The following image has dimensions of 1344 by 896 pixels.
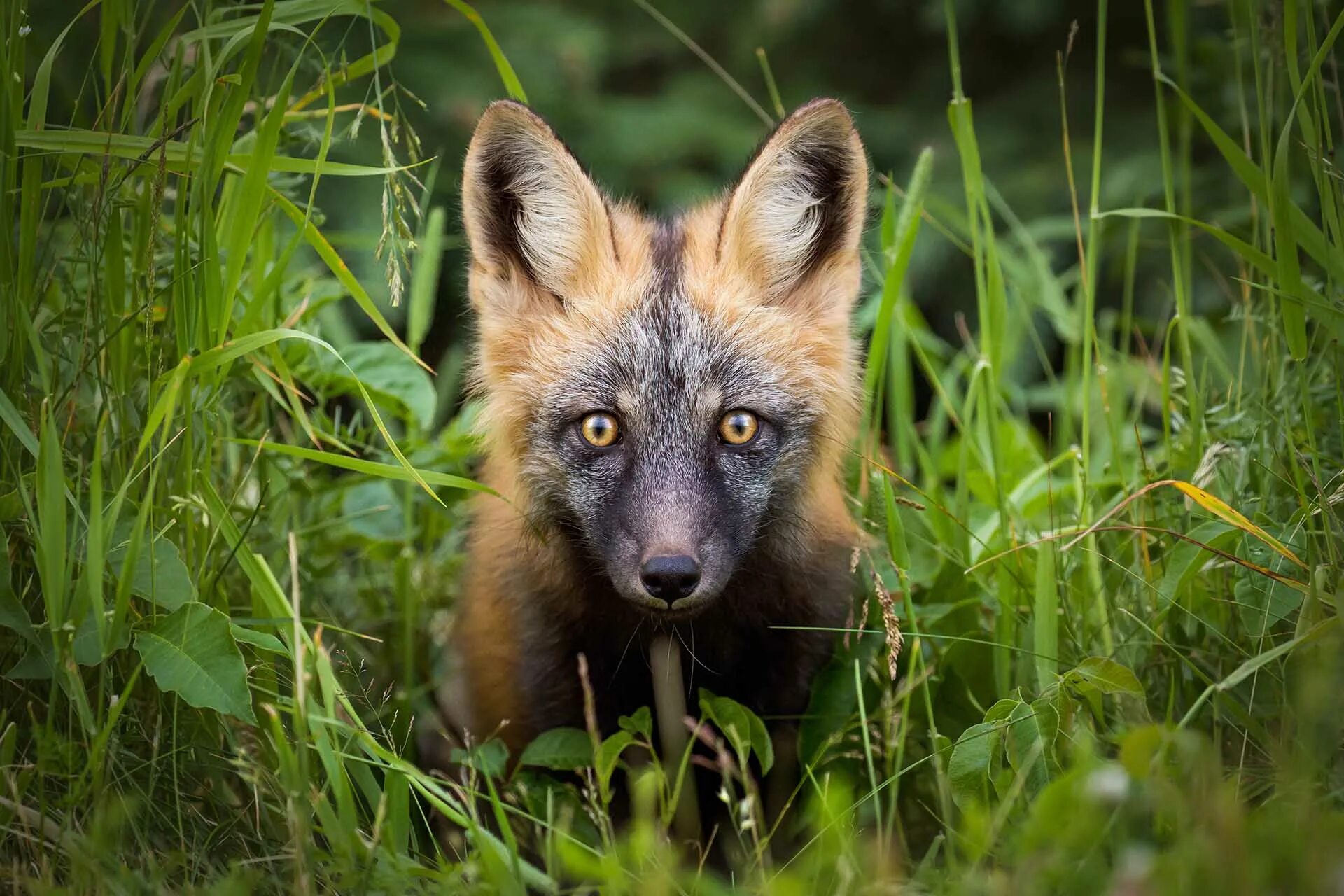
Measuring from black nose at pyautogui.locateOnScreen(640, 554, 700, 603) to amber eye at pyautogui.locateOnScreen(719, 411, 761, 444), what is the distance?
50 cm

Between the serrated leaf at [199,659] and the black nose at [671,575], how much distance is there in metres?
0.95

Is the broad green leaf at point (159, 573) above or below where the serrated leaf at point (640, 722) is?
above

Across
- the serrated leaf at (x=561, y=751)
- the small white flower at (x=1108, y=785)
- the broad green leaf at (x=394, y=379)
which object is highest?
the broad green leaf at (x=394, y=379)

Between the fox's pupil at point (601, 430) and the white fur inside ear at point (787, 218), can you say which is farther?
the white fur inside ear at point (787, 218)

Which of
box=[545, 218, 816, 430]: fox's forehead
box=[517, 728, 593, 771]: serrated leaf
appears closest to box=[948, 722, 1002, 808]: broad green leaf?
box=[517, 728, 593, 771]: serrated leaf

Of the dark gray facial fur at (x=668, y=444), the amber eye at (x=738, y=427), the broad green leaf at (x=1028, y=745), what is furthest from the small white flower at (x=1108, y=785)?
the amber eye at (x=738, y=427)

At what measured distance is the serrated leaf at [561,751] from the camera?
9.75 ft

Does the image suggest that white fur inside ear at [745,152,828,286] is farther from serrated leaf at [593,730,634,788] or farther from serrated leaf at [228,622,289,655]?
serrated leaf at [228,622,289,655]

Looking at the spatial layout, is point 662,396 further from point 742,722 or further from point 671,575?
point 742,722

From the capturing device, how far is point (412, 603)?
13.3ft

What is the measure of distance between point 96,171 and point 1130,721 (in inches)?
115

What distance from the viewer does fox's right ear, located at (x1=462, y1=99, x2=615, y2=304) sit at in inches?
126

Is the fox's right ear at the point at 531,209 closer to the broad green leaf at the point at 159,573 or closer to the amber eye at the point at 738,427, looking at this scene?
the amber eye at the point at 738,427

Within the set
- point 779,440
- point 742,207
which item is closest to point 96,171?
point 742,207
